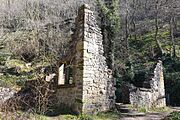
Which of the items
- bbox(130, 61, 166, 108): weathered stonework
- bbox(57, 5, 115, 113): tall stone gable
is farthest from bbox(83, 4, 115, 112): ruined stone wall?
bbox(130, 61, 166, 108): weathered stonework

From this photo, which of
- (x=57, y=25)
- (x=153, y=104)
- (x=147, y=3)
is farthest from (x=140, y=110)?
(x=147, y=3)

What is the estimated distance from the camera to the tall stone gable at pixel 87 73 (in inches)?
385

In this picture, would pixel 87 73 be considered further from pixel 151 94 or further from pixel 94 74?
pixel 151 94

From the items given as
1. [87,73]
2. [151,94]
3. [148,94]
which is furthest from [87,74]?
[151,94]

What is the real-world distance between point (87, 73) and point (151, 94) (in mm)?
6167

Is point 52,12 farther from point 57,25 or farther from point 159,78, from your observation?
point 159,78

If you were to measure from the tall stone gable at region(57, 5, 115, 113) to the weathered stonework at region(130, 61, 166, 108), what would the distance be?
347 centimetres

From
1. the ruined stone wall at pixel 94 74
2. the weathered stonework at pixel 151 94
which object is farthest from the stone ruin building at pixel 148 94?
the ruined stone wall at pixel 94 74

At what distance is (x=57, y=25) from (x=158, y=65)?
447 inches

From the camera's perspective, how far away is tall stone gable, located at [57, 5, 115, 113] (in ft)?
32.1

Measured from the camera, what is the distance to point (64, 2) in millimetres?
31984

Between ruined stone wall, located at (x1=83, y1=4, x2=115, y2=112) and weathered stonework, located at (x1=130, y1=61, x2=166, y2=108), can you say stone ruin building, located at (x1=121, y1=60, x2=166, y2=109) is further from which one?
ruined stone wall, located at (x1=83, y1=4, x2=115, y2=112)

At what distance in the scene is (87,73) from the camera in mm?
9891

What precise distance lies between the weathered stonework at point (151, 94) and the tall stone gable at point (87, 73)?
11.4 ft
